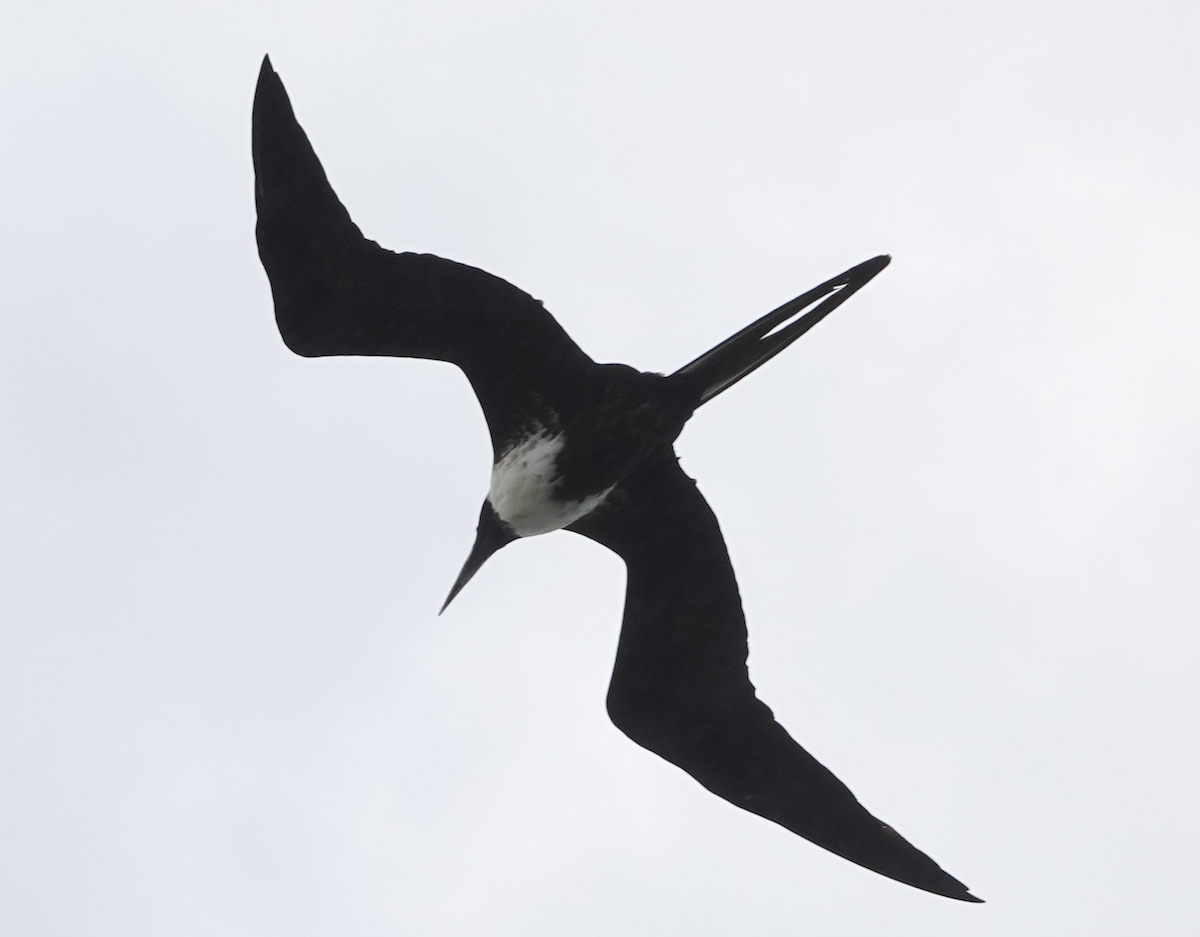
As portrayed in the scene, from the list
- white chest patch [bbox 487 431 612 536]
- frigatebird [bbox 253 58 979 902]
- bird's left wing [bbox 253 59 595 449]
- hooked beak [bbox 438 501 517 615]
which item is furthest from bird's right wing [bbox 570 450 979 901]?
bird's left wing [bbox 253 59 595 449]

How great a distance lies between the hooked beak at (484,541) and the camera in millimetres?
8445

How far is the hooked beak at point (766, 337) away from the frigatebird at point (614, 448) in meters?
0.01

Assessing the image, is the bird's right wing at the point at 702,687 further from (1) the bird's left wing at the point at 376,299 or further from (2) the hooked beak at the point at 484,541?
(1) the bird's left wing at the point at 376,299

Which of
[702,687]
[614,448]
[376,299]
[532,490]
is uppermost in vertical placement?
[376,299]

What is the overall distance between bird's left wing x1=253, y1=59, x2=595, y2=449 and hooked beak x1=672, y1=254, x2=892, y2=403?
2.20 feet

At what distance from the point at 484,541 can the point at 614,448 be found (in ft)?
3.61

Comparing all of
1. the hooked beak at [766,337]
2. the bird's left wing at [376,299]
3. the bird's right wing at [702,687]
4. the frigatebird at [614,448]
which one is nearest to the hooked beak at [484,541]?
the frigatebird at [614,448]

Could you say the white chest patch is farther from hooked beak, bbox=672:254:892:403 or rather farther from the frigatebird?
hooked beak, bbox=672:254:892:403

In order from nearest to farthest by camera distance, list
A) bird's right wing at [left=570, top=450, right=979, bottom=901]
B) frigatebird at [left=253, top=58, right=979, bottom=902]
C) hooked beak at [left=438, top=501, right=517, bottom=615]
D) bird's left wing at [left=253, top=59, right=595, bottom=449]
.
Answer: bird's left wing at [left=253, top=59, right=595, bottom=449], frigatebird at [left=253, top=58, right=979, bottom=902], bird's right wing at [left=570, top=450, right=979, bottom=901], hooked beak at [left=438, top=501, right=517, bottom=615]

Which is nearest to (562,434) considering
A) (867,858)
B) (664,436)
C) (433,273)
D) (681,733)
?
(664,436)

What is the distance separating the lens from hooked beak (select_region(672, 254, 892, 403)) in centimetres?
731

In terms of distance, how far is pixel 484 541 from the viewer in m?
8.54

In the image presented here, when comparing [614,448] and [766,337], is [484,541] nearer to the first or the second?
[614,448]

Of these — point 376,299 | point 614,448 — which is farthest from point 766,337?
point 376,299
